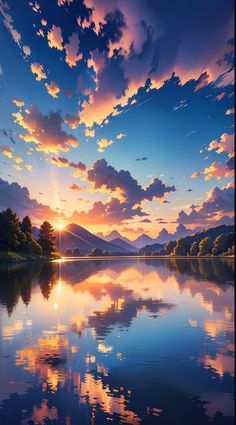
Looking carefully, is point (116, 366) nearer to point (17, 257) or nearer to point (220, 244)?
point (220, 244)

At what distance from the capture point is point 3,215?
140 meters

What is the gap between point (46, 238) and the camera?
7510 inches

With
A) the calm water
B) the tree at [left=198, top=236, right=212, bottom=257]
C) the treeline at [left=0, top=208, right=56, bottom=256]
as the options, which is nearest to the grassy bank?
the treeline at [left=0, top=208, right=56, bottom=256]

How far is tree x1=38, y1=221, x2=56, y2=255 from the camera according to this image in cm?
18938

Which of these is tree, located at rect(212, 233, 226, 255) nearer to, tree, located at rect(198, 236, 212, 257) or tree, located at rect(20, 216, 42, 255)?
tree, located at rect(198, 236, 212, 257)

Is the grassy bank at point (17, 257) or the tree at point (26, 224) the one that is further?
the tree at point (26, 224)

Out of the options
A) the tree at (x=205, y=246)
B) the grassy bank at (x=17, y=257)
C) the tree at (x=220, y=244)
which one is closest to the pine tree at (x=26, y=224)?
the grassy bank at (x=17, y=257)

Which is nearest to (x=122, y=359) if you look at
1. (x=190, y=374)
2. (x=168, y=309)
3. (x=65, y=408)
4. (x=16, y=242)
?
(x=190, y=374)

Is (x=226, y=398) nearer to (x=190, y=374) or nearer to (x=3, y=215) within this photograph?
(x=190, y=374)

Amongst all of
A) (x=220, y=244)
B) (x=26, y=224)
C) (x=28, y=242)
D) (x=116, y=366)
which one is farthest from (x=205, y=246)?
Result: (x=116, y=366)

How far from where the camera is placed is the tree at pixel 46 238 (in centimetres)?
18938

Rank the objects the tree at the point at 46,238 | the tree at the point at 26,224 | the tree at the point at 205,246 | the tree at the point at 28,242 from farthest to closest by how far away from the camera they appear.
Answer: the tree at the point at 46,238 < the tree at the point at 26,224 < the tree at the point at 28,242 < the tree at the point at 205,246

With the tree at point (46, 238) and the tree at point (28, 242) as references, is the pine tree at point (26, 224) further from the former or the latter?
the tree at point (46, 238)

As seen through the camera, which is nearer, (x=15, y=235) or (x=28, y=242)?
(x=15, y=235)
